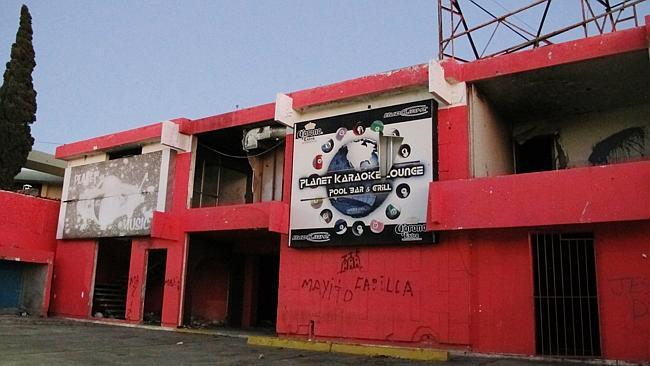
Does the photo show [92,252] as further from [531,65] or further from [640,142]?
[640,142]

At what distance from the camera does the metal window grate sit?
1113 cm

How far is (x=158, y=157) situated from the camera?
17.9 metres

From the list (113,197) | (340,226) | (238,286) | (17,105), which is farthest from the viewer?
(17,105)

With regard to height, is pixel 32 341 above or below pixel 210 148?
below

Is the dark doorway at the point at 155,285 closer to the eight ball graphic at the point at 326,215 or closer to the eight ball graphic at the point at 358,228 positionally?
Answer: the eight ball graphic at the point at 326,215

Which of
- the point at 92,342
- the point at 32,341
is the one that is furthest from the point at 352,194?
the point at 32,341

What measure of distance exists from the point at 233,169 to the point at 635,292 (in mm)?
13514

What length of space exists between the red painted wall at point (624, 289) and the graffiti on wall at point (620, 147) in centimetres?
369

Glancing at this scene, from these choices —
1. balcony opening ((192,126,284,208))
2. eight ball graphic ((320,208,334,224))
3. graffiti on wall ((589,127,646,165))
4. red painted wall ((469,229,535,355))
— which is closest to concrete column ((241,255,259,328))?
balcony opening ((192,126,284,208))

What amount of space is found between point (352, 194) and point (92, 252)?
33.9 ft

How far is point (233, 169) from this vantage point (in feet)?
66.4

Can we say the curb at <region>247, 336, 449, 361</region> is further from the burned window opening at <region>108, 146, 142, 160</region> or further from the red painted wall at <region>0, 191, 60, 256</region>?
the red painted wall at <region>0, 191, 60, 256</region>

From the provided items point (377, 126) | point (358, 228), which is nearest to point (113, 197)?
point (358, 228)

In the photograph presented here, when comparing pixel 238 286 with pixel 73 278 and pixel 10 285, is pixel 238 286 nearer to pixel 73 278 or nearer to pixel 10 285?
pixel 73 278
